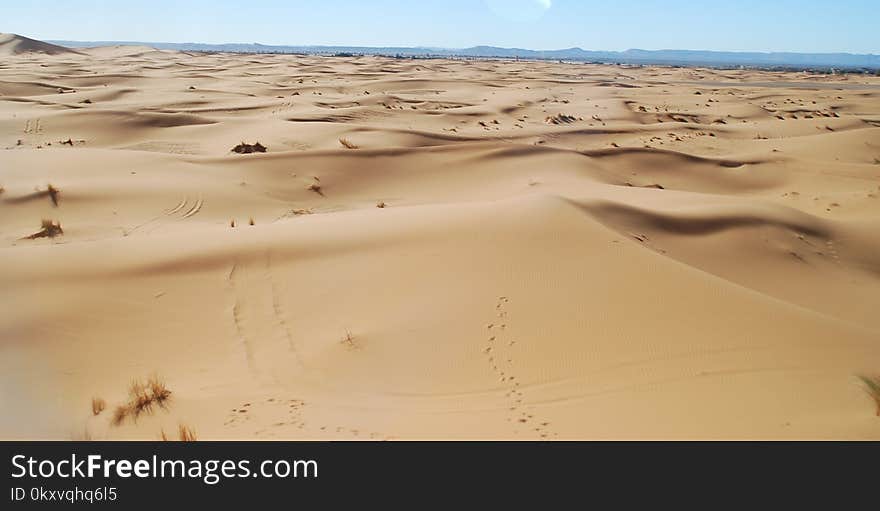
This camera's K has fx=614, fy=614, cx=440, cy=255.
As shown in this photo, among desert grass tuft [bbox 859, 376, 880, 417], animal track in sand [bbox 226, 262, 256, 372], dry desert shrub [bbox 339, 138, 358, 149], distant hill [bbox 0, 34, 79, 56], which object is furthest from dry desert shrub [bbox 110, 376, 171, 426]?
distant hill [bbox 0, 34, 79, 56]

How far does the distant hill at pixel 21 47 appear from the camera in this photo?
63.0 meters

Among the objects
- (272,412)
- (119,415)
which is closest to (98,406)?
(119,415)

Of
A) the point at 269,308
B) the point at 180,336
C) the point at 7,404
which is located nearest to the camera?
the point at 7,404

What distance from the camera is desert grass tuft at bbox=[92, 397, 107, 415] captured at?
4613 mm

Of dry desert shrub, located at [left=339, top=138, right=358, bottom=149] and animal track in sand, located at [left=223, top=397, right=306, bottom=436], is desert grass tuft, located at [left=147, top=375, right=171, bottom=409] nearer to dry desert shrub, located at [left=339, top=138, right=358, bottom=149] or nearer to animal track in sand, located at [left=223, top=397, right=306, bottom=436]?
animal track in sand, located at [left=223, top=397, right=306, bottom=436]

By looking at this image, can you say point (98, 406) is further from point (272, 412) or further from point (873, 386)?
point (873, 386)

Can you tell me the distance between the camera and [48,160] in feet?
43.8

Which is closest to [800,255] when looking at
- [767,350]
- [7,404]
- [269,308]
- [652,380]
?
[767,350]

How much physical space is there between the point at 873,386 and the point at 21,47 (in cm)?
8108

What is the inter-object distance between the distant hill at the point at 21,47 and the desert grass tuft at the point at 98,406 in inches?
2783

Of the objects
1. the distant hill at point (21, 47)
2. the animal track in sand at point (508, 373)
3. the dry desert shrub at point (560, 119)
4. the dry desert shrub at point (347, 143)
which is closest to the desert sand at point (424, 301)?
the animal track in sand at point (508, 373)

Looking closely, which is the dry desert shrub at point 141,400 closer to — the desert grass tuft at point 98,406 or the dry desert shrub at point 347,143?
the desert grass tuft at point 98,406
